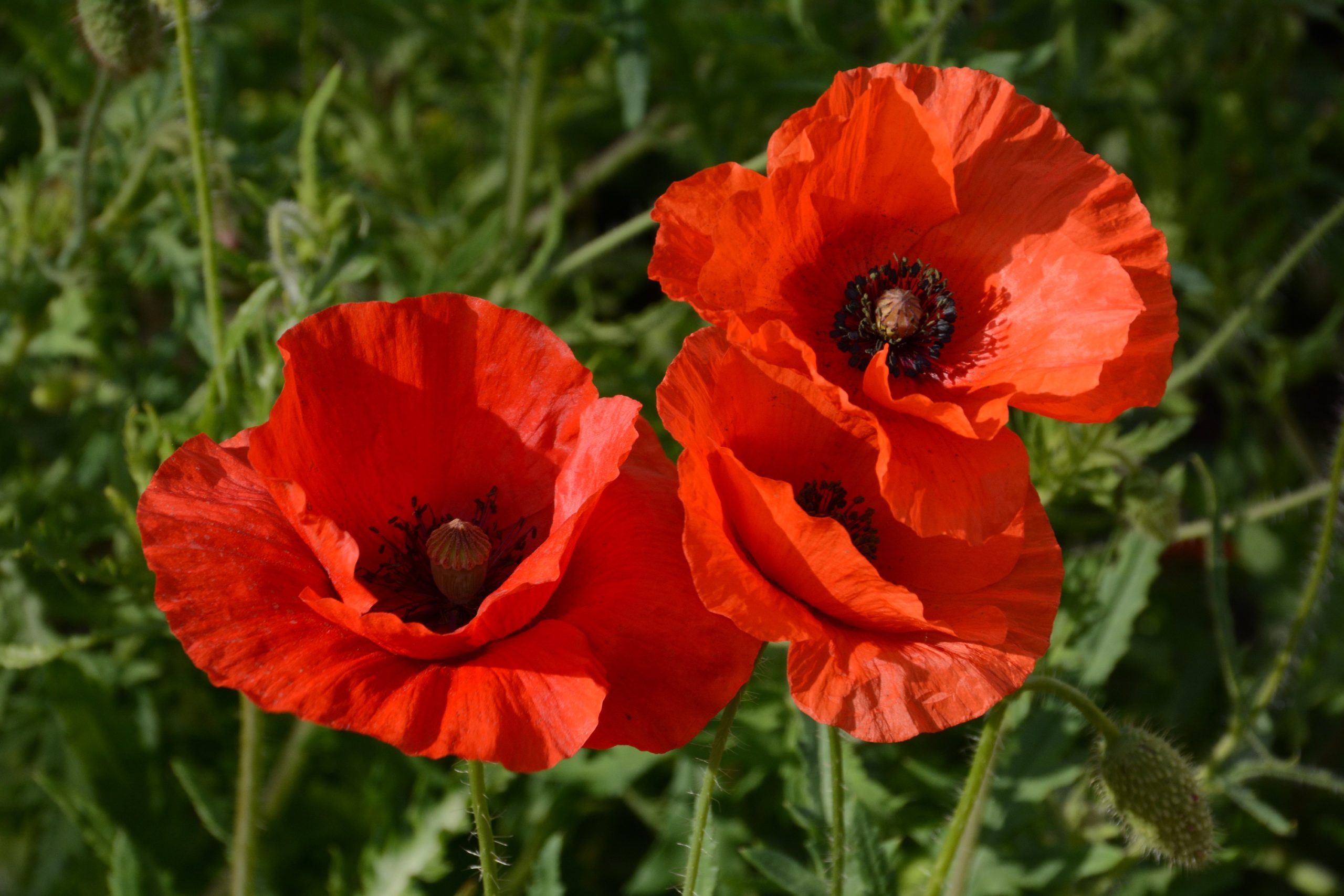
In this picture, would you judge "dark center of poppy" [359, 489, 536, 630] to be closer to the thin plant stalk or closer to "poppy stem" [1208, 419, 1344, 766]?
the thin plant stalk

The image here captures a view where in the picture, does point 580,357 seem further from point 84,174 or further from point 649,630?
point 649,630

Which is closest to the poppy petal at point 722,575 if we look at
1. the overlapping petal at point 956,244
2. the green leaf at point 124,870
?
the overlapping petal at point 956,244

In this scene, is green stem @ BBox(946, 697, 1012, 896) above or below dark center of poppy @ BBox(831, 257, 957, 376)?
below

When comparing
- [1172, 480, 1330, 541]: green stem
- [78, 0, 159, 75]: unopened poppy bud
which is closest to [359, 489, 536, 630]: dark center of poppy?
[78, 0, 159, 75]: unopened poppy bud

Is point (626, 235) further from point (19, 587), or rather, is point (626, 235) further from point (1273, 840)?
point (1273, 840)

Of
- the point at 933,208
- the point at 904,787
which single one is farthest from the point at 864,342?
the point at 904,787

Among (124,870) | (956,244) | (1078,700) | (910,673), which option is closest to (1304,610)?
(1078,700)
